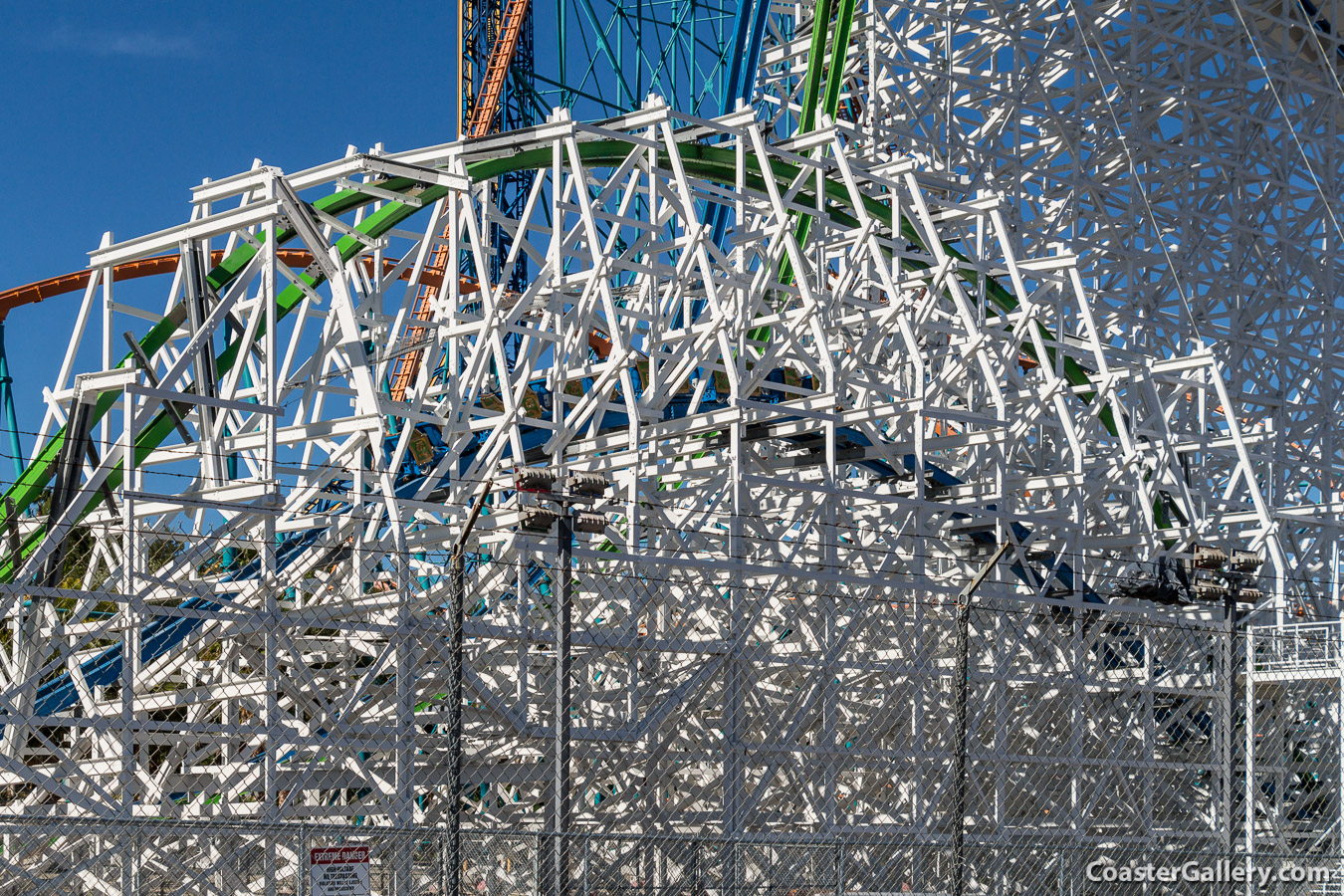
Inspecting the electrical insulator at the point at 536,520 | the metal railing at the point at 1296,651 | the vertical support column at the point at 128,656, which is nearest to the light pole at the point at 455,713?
the electrical insulator at the point at 536,520

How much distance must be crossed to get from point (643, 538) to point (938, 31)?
10.9 metres

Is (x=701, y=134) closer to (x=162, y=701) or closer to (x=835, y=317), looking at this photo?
(x=835, y=317)

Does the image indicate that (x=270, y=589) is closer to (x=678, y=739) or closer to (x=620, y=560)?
(x=620, y=560)

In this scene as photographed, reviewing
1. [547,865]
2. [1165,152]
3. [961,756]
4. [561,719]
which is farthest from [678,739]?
[1165,152]

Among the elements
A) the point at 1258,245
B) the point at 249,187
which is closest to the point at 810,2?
the point at 1258,245

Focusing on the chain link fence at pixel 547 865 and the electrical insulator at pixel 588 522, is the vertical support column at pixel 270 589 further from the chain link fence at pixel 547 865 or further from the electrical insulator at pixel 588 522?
the electrical insulator at pixel 588 522

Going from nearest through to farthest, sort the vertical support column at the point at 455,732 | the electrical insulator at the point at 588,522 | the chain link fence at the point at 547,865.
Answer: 1. the vertical support column at the point at 455,732
2. the chain link fence at the point at 547,865
3. the electrical insulator at the point at 588,522

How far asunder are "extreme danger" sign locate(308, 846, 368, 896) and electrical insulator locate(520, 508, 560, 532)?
2052 millimetres

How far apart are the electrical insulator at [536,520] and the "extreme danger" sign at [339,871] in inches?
80.8

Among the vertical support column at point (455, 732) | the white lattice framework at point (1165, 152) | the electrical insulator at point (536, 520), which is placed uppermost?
the white lattice framework at point (1165, 152)

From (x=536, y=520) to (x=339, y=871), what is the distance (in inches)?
92.9

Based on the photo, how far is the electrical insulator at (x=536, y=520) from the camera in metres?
8.10

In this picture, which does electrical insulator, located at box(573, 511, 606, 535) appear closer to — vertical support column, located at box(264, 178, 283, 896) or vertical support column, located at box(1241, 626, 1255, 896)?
vertical support column, located at box(264, 178, 283, 896)

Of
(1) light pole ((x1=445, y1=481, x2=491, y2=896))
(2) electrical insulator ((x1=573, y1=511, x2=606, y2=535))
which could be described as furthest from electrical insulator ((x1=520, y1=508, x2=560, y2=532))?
(1) light pole ((x1=445, y1=481, x2=491, y2=896))
